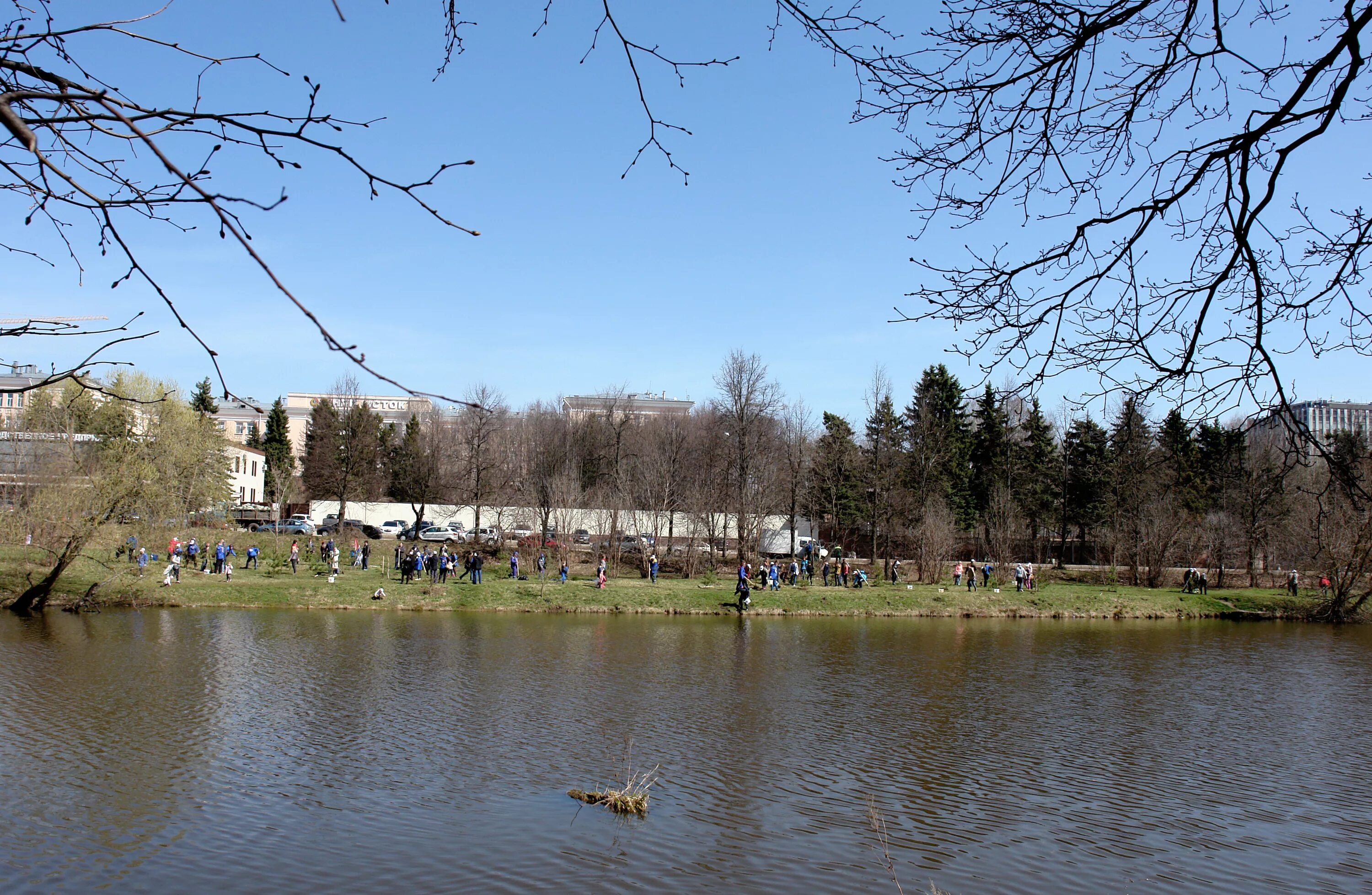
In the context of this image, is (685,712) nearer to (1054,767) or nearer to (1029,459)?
(1054,767)

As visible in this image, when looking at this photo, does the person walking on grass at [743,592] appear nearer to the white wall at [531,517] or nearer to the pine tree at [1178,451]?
the white wall at [531,517]

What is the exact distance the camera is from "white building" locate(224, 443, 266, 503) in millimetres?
82125

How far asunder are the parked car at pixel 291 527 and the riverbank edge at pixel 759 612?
19393mm

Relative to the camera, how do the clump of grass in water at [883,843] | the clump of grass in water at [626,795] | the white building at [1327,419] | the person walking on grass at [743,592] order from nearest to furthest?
the white building at [1327,419] < the clump of grass in water at [883,843] < the clump of grass in water at [626,795] < the person walking on grass at [743,592]

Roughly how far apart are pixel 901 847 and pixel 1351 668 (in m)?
21.0

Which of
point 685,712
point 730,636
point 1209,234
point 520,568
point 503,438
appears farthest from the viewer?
point 503,438

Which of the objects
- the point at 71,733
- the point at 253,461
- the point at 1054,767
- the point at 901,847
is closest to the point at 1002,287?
the point at 901,847

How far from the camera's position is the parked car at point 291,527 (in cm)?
5488

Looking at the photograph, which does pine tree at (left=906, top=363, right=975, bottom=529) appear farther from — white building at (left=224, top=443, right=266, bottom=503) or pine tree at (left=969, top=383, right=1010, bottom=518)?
white building at (left=224, top=443, right=266, bottom=503)

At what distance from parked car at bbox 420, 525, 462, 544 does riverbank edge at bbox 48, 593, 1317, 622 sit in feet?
72.5

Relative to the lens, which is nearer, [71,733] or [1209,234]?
[1209,234]

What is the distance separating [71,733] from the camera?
45.8ft

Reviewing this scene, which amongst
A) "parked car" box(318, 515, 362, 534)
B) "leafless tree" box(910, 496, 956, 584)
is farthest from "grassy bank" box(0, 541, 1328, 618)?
"parked car" box(318, 515, 362, 534)

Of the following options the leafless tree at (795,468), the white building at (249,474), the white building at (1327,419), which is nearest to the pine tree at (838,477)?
the leafless tree at (795,468)
